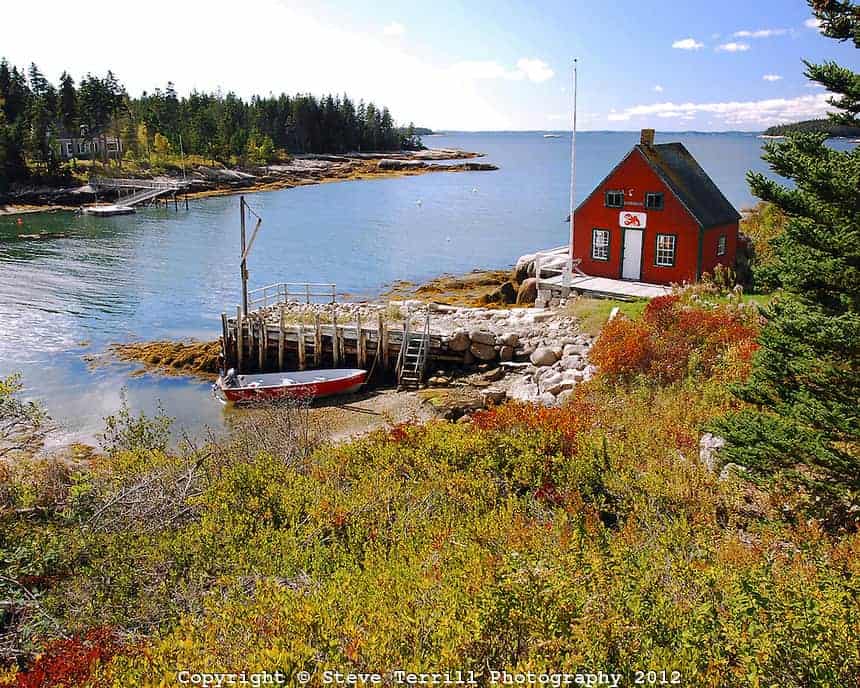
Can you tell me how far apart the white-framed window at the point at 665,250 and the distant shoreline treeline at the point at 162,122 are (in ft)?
262

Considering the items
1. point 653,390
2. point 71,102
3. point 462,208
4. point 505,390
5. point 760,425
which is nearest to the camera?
point 760,425

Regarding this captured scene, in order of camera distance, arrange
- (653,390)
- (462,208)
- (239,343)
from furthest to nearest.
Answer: (462,208), (239,343), (653,390)

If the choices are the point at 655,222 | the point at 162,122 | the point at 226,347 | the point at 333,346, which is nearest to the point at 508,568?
the point at 333,346

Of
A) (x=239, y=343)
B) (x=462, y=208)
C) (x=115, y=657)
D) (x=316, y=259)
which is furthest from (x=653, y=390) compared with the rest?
(x=462, y=208)

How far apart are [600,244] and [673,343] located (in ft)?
41.5

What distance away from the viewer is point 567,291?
29.8 meters

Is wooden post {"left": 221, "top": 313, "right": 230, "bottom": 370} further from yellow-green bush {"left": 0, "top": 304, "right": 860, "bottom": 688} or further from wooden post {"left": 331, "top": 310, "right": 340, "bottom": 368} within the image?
yellow-green bush {"left": 0, "top": 304, "right": 860, "bottom": 688}

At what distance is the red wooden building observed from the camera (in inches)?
1121

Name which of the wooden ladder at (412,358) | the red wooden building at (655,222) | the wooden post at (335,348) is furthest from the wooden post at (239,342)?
the red wooden building at (655,222)

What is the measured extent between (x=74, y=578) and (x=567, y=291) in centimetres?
2394

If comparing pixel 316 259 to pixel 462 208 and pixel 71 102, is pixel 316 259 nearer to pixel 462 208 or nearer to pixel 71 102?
pixel 462 208

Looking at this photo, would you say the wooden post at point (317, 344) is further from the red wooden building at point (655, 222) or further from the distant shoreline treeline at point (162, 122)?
the distant shoreline treeline at point (162, 122)

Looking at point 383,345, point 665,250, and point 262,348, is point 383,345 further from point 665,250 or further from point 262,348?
point 665,250

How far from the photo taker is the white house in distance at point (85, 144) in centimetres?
10112
